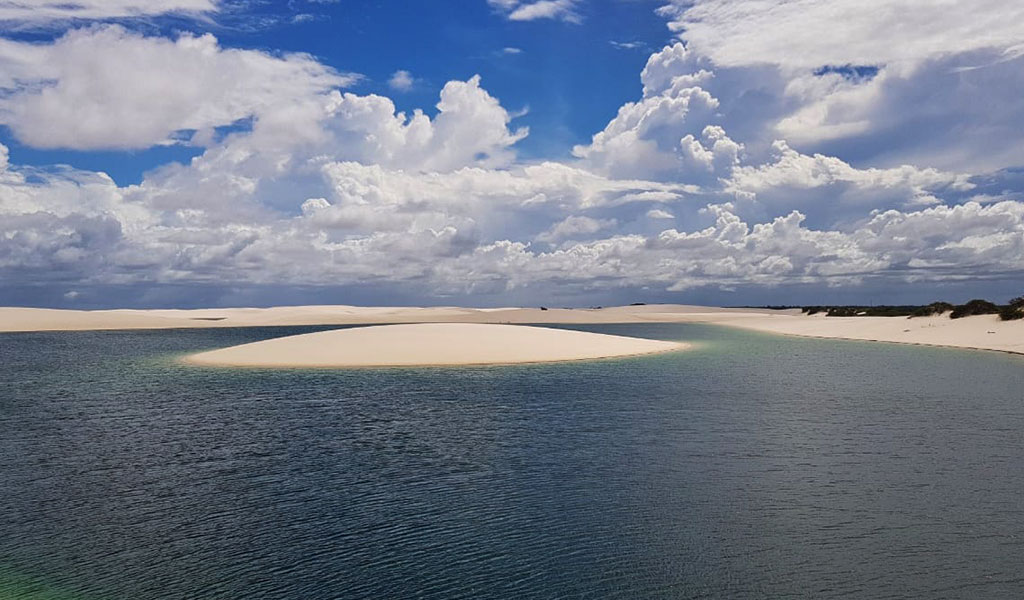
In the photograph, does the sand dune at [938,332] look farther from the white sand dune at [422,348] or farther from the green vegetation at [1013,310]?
the white sand dune at [422,348]

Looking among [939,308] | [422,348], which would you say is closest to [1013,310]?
[939,308]

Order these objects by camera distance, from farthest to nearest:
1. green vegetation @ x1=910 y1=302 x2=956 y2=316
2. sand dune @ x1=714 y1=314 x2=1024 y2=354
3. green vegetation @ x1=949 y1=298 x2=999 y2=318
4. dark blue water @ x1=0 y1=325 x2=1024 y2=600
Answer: green vegetation @ x1=910 y1=302 x2=956 y2=316 → green vegetation @ x1=949 y1=298 x2=999 y2=318 → sand dune @ x1=714 y1=314 x2=1024 y2=354 → dark blue water @ x1=0 y1=325 x2=1024 y2=600

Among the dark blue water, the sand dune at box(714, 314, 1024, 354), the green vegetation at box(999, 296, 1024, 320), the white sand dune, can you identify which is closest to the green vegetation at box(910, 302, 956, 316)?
the sand dune at box(714, 314, 1024, 354)

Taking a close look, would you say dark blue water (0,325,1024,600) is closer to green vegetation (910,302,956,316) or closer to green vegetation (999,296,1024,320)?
green vegetation (999,296,1024,320)

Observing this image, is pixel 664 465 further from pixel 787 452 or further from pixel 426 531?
pixel 426 531

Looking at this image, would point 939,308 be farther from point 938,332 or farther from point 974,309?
point 938,332

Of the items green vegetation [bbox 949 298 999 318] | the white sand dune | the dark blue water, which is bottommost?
the dark blue water
